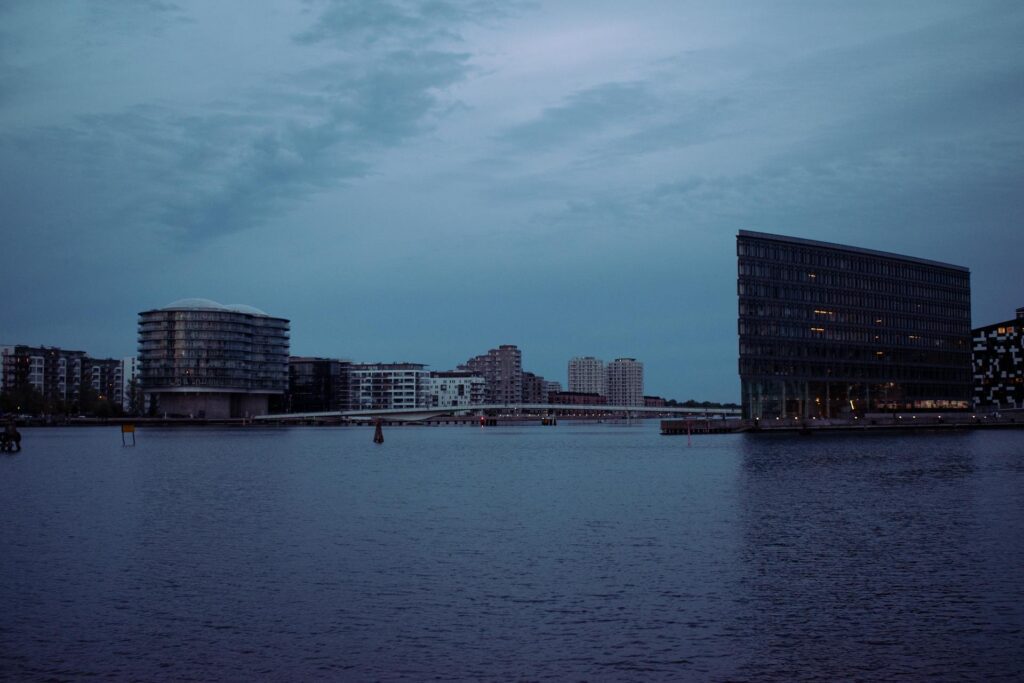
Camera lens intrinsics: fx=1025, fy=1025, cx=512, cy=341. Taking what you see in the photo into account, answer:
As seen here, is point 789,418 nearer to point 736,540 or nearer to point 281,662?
point 736,540

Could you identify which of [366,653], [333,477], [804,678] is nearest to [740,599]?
[804,678]

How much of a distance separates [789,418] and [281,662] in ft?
576

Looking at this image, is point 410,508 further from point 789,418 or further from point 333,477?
point 789,418

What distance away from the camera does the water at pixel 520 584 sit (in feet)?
70.9

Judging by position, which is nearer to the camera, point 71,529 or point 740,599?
point 740,599

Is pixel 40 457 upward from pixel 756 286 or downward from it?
downward

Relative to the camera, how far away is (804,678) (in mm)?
20031

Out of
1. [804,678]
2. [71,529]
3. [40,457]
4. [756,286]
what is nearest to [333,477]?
[71,529]

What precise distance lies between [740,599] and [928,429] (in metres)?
172

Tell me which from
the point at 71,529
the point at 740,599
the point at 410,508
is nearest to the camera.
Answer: the point at 740,599

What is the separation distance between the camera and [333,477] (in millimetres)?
77625

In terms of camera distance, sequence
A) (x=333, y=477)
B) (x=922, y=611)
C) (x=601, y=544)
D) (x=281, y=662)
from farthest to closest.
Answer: (x=333, y=477) → (x=601, y=544) → (x=922, y=611) → (x=281, y=662)

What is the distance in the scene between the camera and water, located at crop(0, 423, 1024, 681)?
70.9 ft

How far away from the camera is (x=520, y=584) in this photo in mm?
29828
